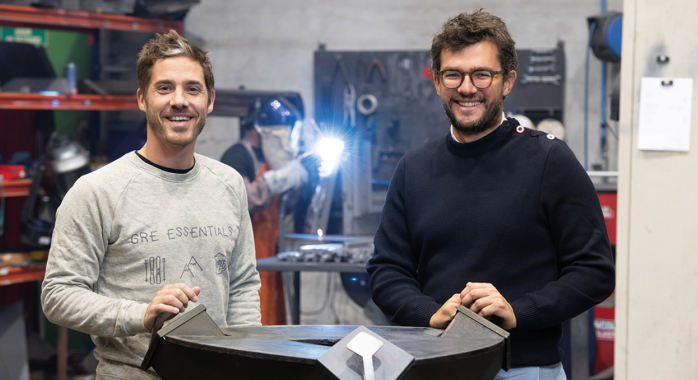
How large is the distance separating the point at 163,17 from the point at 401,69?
1.74 metres

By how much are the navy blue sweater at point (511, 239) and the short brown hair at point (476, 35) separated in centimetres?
16

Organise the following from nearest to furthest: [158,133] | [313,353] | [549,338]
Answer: [313,353] → [549,338] → [158,133]

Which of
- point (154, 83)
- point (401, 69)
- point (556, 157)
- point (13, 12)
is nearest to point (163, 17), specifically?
point (13, 12)

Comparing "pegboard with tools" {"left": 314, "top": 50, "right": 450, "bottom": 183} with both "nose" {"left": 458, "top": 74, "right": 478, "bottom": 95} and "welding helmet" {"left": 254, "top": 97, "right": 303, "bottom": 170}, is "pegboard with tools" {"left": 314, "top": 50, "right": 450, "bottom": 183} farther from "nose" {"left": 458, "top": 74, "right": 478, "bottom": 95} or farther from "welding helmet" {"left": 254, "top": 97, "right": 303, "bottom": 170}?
"nose" {"left": 458, "top": 74, "right": 478, "bottom": 95}

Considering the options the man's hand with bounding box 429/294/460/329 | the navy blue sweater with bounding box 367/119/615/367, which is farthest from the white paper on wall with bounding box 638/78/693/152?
the man's hand with bounding box 429/294/460/329

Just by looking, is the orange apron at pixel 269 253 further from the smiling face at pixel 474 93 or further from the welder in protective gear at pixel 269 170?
the smiling face at pixel 474 93

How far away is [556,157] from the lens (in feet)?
4.06

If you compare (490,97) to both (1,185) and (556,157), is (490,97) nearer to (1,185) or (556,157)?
(556,157)

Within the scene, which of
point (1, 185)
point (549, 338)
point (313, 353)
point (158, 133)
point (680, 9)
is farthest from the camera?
point (1, 185)

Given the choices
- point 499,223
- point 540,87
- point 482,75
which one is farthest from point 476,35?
point 540,87

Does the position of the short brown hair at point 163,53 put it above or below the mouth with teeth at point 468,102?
above

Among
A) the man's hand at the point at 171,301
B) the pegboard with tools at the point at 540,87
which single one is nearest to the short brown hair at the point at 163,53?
the man's hand at the point at 171,301

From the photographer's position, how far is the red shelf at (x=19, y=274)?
125 inches

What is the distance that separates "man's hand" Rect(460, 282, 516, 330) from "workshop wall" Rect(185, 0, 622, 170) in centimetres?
354
